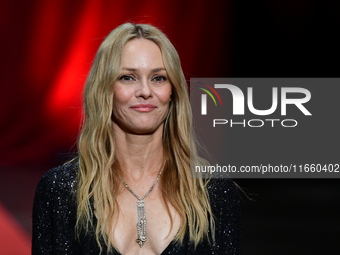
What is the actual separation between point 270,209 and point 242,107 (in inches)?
39.2

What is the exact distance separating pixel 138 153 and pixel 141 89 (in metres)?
0.25

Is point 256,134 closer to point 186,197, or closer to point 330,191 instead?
point 330,191

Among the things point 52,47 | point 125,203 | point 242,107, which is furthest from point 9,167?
point 125,203

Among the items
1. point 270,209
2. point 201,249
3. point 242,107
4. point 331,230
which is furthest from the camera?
point 242,107

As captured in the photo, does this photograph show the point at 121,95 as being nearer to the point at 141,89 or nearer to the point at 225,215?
the point at 141,89

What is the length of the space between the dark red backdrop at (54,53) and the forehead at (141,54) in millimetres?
3115

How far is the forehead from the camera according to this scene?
2203mm

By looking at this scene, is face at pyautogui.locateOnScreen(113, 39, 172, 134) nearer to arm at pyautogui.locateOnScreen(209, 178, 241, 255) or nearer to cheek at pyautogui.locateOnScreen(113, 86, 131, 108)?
cheek at pyautogui.locateOnScreen(113, 86, 131, 108)

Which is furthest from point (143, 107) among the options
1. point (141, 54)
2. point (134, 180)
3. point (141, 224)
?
point (141, 224)

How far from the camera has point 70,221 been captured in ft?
7.20

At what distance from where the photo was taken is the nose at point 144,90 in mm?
2166

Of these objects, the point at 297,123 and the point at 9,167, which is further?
the point at 297,123

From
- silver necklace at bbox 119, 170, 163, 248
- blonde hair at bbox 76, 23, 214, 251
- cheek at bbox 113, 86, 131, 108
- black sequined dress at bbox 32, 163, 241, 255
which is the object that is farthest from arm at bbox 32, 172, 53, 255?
cheek at bbox 113, 86, 131, 108

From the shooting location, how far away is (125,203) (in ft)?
7.42
